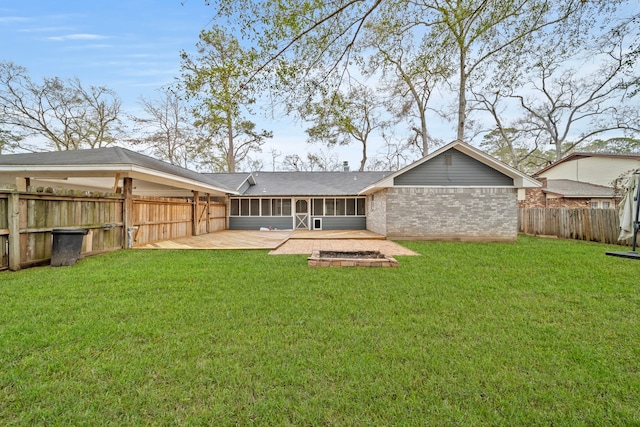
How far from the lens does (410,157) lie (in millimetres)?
24094

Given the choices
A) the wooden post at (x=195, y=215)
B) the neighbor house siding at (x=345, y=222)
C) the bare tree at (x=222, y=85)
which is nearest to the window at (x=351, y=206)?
the neighbor house siding at (x=345, y=222)

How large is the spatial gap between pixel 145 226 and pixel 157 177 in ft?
5.79

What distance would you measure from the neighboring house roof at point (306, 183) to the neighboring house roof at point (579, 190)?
1131 cm

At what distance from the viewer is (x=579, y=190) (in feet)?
59.2

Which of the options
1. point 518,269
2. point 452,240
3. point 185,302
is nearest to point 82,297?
point 185,302

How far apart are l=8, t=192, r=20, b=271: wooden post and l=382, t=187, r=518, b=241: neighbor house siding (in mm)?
10448

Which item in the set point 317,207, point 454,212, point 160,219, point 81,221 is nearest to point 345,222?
point 317,207

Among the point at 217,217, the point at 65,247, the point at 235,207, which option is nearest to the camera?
the point at 65,247

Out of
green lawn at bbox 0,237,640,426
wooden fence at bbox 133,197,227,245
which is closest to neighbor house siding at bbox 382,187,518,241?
green lawn at bbox 0,237,640,426

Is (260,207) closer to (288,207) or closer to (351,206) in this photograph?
(288,207)

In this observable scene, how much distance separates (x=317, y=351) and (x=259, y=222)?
46.5ft

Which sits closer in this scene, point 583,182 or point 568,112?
point 583,182

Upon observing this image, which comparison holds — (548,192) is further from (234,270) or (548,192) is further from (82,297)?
(82,297)

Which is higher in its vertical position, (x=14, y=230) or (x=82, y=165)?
(x=82, y=165)
